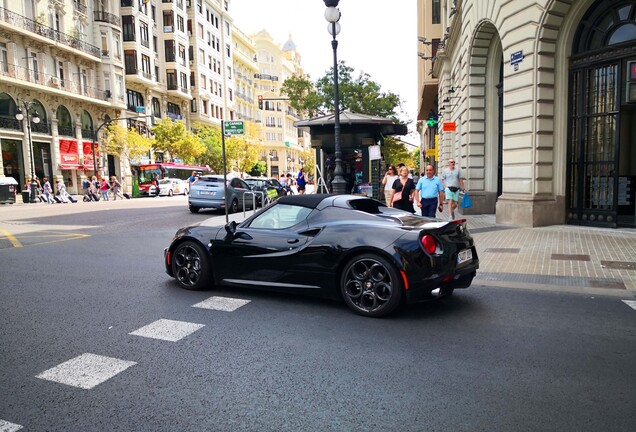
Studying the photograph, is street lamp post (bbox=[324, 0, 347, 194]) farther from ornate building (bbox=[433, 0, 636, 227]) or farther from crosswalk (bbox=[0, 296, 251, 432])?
crosswalk (bbox=[0, 296, 251, 432])

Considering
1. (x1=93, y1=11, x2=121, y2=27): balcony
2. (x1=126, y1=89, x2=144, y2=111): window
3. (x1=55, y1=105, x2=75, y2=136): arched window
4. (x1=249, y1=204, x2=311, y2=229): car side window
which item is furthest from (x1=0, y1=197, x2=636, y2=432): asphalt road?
(x1=126, y1=89, x2=144, y2=111): window

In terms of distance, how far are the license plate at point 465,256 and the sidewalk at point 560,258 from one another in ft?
4.66

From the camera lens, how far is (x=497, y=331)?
461cm

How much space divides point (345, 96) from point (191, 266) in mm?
35807

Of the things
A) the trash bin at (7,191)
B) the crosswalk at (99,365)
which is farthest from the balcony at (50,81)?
the crosswalk at (99,365)

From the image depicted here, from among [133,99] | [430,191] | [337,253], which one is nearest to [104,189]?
[133,99]

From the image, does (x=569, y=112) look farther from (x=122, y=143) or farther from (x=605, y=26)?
(x=122, y=143)

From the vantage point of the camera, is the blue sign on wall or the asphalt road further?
the blue sign on wall

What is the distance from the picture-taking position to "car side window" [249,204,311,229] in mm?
5851

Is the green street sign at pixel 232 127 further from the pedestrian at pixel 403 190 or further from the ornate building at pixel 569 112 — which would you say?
the ornate building at pixel 569 112

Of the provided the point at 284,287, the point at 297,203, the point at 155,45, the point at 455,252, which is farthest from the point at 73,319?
the point at 155,45

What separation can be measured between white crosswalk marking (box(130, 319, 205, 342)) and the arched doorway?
10585 millimetres

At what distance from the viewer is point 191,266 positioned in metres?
6.48

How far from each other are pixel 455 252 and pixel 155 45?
60783mm
